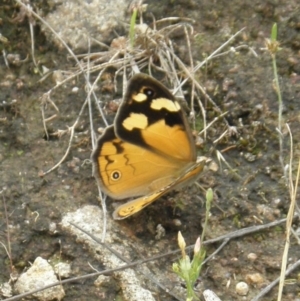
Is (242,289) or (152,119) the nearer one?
(242,289)

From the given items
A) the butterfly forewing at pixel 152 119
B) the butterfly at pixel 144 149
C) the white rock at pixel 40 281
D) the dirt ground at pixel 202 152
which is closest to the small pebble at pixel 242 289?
the dirt ground at pixel 202 152

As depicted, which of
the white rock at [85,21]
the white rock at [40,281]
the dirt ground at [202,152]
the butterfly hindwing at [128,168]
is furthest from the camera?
the white rock at [85,21]

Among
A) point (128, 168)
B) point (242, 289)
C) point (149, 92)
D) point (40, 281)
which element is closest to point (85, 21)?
point (149, 92)

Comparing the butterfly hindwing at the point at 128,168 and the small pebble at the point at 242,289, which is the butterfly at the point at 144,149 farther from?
the small pebble at the point at 242,289

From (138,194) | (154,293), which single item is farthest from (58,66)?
(154,293)

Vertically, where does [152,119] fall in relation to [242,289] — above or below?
above

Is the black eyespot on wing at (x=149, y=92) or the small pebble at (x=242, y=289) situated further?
the black eyespot on wing at (x=149, y=92)

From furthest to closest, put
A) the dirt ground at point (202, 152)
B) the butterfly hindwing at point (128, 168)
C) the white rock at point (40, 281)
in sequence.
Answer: the butterfly hindwing at point (128, 168)
the dirt ground at point (202, 152)
the white rock at point (40, 281)

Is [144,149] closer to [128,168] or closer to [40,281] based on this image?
[128,168]
